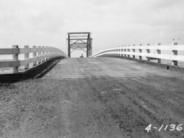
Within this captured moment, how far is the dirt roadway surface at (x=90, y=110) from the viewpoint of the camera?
154 inches

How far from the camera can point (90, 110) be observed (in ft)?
16.3

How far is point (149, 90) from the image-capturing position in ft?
22.2

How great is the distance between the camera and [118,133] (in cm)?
383

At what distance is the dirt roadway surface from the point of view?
392 centimetres

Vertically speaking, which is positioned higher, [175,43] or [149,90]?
[175,43]

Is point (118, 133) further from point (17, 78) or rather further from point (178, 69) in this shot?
point (178, 69)

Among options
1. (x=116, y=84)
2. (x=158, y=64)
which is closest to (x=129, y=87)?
(x=116, y=84)

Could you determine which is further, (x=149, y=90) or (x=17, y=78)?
(x=17, y=78)

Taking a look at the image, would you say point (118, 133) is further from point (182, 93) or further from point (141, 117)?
point (182, 93)

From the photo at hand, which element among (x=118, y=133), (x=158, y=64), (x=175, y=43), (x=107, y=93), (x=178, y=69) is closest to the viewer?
(x=118, y=133)

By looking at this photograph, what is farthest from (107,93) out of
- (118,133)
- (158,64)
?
(158,64)

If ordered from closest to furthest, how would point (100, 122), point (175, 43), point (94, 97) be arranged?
point (100, 122) → point (94, 97) → point (175, 43)

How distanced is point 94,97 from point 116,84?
1.90m

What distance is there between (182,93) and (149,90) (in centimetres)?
86
